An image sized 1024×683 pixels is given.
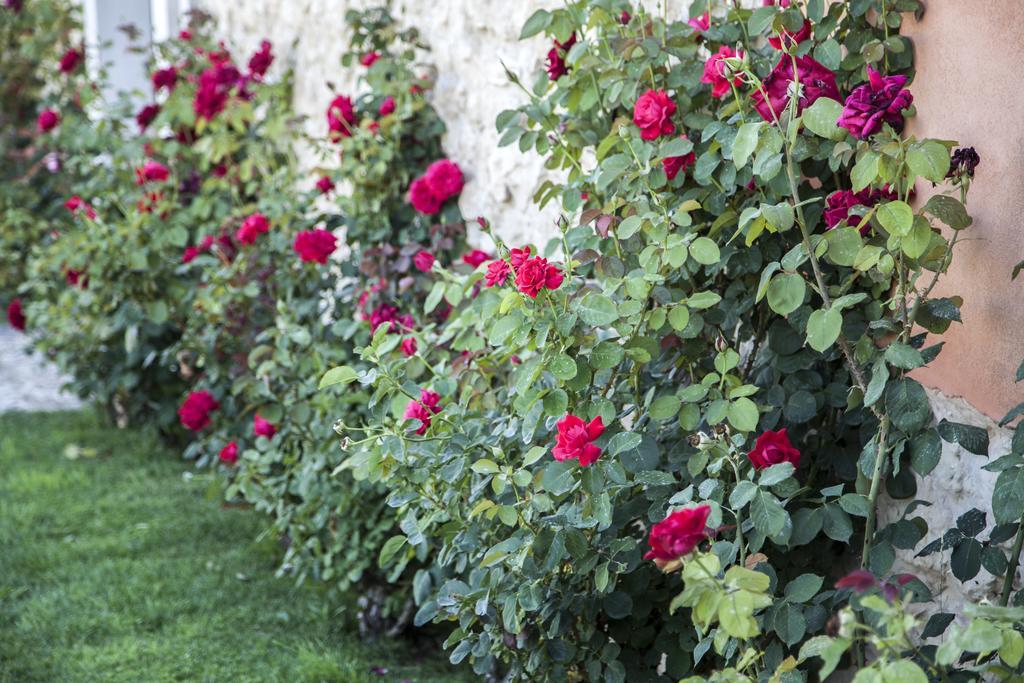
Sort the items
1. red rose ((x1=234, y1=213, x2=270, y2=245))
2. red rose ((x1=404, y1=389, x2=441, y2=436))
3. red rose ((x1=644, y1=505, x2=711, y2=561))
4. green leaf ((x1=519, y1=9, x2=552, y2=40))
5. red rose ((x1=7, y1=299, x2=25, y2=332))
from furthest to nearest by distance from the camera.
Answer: red rose ((x1=7, y1=299, x2=25, y2=332))
red rose ((x1=234, y1=213, x2=270, y2=245))
green leaf ((x1=519, y1=9, x2=552, y2=40))
red rose ((x1=404, y1=389, x2=441, y2=436))
red rose ((x1=644, y1=505, x2=711, y2=561))

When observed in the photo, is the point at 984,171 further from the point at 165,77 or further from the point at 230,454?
the point at 165,77

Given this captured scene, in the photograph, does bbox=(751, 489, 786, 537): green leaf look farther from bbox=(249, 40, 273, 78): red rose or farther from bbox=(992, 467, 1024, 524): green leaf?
bbox=(249, 40, 273, 78): red rose

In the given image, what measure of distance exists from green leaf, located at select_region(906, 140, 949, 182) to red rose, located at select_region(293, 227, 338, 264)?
1.68 metres

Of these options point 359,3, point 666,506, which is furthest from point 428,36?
point 666,506

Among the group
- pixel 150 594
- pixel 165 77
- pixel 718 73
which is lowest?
pixel 150 594

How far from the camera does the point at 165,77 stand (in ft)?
13.0

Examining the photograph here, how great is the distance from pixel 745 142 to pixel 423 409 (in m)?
0.72

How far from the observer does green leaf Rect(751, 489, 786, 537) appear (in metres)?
1.40

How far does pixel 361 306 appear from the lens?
2781 millimetres

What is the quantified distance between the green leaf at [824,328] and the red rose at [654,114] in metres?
0.52

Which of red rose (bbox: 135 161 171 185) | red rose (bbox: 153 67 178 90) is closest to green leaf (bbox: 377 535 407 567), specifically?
red rose (bbox: 135 161 171 185)

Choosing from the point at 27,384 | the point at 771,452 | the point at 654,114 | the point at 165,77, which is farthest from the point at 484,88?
the point at 27,384

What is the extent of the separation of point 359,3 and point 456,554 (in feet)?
6.97

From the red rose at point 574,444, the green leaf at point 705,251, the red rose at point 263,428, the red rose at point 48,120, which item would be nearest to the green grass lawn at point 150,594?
the red rose at point 263,428
